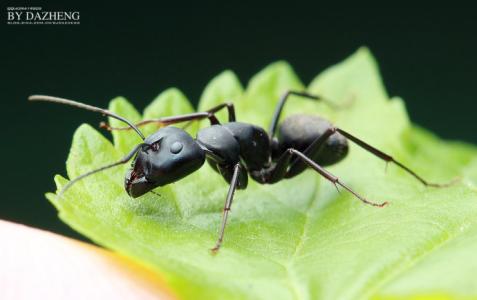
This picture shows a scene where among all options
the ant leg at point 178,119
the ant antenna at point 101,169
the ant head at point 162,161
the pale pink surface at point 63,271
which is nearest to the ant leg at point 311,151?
the ant leg at point 178,119

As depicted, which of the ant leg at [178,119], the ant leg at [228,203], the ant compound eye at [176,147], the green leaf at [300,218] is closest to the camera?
the green leaf at [300,218]

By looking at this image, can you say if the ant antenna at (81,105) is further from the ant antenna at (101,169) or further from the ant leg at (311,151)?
the ant leg at (311,151)

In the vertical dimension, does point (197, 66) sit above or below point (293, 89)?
above

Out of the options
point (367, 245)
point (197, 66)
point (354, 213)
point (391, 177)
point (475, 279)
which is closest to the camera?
point (475, 279)

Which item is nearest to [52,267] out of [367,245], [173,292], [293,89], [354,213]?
[173,292]

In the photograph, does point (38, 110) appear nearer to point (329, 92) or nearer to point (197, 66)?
point (197, 66)

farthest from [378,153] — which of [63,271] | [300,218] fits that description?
[63,271]
